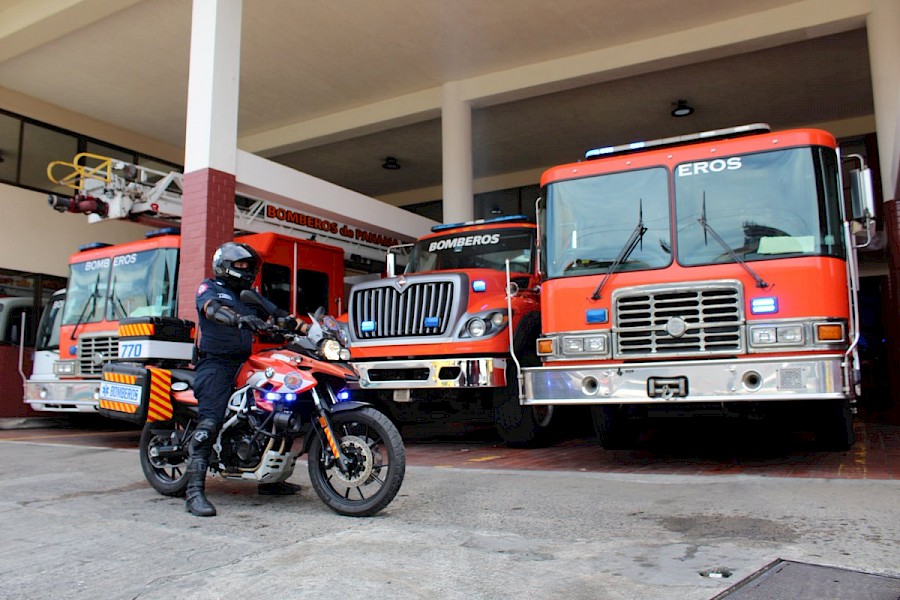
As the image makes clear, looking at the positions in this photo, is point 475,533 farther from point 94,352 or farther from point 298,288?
point 94,352

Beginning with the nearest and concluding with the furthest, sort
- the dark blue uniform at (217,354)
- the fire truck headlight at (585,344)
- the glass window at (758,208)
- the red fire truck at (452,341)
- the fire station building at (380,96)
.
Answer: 1. the dark blue uniform at (217,354)
2. the glass window at (758,208)
3. the fire truck headlight at (585,344)
4. the red fire truck at (452,341)
5. the fire station building at (380,96)

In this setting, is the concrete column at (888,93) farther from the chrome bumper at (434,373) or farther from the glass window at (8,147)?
the glass window at (8,147)

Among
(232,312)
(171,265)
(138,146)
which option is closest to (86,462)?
(171,265)

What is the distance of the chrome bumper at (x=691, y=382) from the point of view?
5.39 metres

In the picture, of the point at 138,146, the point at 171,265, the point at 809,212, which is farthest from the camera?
the point at 138,146

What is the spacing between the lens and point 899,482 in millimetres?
5281

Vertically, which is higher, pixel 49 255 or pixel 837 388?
pixel 49 255

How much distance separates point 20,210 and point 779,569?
49.8 ft

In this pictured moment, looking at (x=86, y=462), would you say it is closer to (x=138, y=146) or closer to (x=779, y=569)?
(x=779, y=569)

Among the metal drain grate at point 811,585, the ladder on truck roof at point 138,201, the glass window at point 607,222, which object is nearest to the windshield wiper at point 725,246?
the glass window at point 607,222

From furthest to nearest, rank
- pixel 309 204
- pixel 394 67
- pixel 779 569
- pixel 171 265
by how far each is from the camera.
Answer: pixel 394 67 < pixel 309 204 < pixel 171 265 < pixel 779 569

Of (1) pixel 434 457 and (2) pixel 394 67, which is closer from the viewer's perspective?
(1) pixel 434 457

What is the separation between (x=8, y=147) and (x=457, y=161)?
8817mm

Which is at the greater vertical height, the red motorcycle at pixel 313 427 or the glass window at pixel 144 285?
the glass window at pixel 144 285
